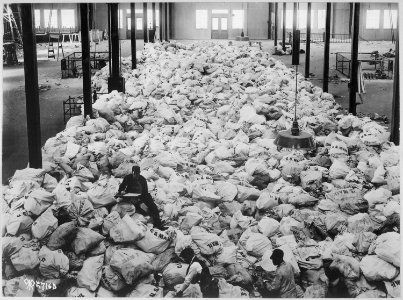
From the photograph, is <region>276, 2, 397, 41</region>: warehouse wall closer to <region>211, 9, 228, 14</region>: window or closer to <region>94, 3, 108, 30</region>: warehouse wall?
<region>211, 9, 228, 14</region>: window

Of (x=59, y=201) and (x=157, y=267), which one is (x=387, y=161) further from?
(x=59, y=201)

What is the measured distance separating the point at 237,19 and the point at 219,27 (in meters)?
0.97

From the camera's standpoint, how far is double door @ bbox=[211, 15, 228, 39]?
2492cm

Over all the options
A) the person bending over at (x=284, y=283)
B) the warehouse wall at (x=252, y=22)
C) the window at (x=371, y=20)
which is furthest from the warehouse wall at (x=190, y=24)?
the person bending over at (x=284, y=283)

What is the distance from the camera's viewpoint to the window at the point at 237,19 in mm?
24969

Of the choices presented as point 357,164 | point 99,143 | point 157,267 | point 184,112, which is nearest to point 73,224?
point 157,267

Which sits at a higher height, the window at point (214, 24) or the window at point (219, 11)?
the window at point (219, 11)

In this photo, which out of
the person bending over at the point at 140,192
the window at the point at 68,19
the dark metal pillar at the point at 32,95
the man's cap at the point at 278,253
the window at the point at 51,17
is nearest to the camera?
the man's cap at the point at 278,253

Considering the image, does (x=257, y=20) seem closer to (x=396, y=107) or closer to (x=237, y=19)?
(x=237, y=19)

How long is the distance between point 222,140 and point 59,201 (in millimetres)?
2636

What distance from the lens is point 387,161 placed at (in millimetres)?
5625

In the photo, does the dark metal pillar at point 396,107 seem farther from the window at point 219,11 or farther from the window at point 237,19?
the window at point 219,11

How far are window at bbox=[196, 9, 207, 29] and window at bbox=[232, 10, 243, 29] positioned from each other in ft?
4.55

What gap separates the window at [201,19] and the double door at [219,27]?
0.39 m
